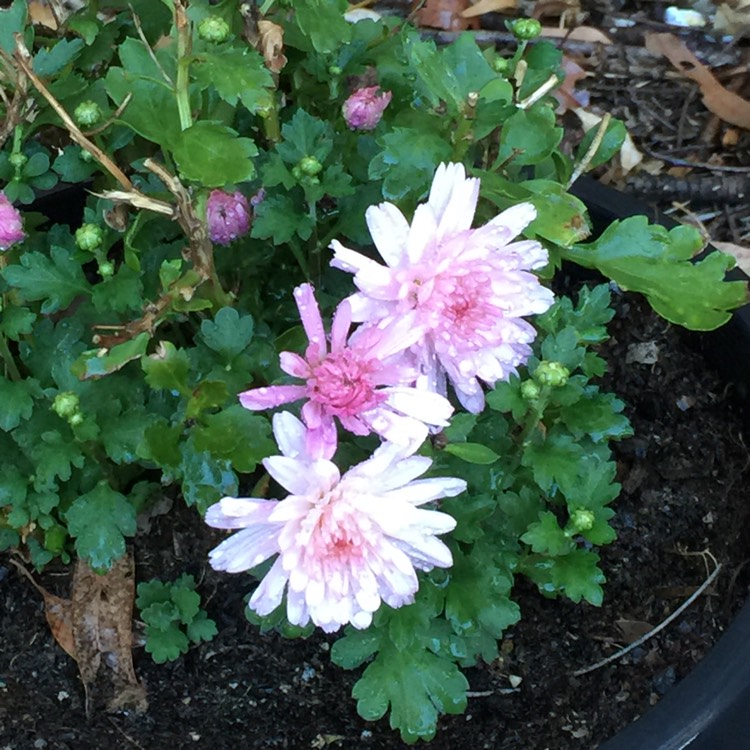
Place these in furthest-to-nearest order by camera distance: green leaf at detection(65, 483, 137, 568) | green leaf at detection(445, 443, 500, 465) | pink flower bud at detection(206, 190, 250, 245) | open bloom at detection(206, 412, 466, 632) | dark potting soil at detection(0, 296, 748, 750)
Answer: dark potting soil at detection(0, 296, 748, 750) → green leaf at detection(65, 483, 137, 568) → pink flower bud at detection(206, 190, 250, 245) → green leaf at detection(445, 443, 500, 465) → open bloom at detection(206, 412, 466, 632)

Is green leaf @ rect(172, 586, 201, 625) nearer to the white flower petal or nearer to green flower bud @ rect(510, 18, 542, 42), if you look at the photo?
the white flower petal

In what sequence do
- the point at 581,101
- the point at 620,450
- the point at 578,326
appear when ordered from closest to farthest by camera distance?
the point at 578,326
the point at 620,450
the point at 581,101

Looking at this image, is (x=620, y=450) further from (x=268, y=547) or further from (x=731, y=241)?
(x=268, y=547)

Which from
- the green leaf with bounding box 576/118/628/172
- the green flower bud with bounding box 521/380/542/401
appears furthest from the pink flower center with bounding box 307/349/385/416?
the green leaf with bounding box 576/118/628/172

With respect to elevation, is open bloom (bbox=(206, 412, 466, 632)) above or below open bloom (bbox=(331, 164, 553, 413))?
below

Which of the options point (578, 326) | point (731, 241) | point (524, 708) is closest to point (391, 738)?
point (524, 708)
